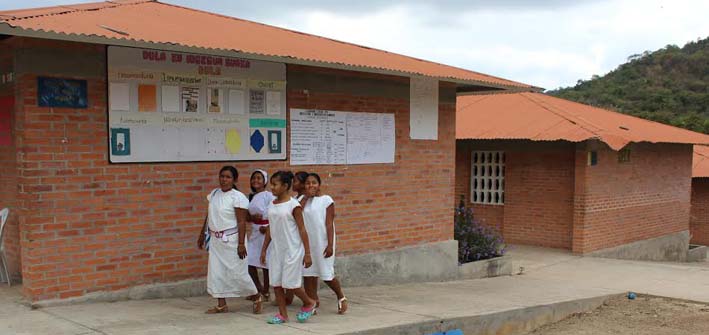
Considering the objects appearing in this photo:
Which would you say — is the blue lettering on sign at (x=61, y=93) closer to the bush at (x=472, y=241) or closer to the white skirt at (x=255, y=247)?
the white skirt at (x=255, y=247)

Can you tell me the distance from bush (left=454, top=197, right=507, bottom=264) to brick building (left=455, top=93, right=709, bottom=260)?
287 centimetres

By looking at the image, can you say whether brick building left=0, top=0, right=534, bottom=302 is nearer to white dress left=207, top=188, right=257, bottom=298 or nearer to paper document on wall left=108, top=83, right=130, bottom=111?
paper document on wall left=108, top=83, right=130, bottom=111

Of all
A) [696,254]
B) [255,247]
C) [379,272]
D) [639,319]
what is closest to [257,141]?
[255,247]

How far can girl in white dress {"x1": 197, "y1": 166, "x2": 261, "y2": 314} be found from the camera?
5.66 meters

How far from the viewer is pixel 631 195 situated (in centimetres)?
1427

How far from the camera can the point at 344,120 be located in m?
7.79

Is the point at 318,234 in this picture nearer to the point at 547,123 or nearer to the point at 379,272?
the point at 379,272

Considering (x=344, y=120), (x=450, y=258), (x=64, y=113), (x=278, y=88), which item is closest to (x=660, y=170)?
(x=450, y=258)

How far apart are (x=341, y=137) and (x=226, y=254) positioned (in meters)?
2.55

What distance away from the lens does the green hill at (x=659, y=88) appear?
118ft

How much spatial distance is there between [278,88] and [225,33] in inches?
31.6

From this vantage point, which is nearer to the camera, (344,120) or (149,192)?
(149,192)

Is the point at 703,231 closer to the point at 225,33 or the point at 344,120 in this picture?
the point at 344,120

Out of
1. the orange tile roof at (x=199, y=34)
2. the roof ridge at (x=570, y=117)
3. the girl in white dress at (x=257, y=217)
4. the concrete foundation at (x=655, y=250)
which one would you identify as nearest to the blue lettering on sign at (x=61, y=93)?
the orange tile roof at (x=199, y=34)
